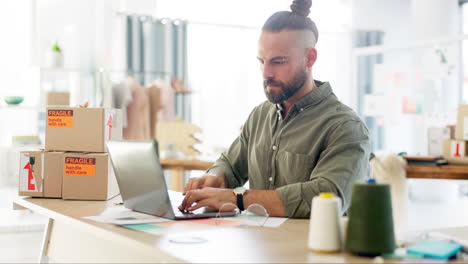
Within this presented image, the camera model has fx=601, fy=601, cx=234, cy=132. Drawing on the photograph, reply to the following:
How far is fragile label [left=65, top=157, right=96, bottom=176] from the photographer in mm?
2486

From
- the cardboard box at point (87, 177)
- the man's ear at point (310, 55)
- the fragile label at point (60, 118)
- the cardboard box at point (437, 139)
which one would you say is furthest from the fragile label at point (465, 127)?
the fragile label at point (60, 118)

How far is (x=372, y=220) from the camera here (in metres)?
1.29

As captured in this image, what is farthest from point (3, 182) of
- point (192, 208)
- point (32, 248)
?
point (192, 208)

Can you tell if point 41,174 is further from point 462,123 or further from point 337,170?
point 462,123

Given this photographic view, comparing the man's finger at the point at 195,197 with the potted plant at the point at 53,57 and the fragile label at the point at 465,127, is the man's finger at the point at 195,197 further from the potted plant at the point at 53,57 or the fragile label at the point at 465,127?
the potted plant at the point at 53,57

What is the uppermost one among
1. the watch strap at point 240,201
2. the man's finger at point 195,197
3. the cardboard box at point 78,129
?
the cardboard box at point 78,129

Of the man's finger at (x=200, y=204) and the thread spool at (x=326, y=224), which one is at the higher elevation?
the thread spool at (x=326, y=224)

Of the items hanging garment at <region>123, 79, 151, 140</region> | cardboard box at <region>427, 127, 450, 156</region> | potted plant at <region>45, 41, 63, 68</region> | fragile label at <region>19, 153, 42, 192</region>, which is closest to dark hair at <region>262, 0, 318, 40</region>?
fragile label at <region>19, 153, 42, 192</region>

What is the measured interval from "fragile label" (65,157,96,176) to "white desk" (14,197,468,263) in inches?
7.6

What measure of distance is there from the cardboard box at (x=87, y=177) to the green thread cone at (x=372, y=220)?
54.8 inches

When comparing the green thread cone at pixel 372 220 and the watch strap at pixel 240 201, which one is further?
the watch strap at pixel 240 201

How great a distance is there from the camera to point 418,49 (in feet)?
20.0

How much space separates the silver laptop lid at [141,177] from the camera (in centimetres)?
180

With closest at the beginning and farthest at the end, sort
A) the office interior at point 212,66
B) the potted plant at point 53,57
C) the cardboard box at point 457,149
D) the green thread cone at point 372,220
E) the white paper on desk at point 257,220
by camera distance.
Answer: the green thread cone at point 372,220 → the white paper on desk at point 257,220 → the cardboard box at point 457,149 → the office interior at point 212,66 → the potted plant at point 53,57
